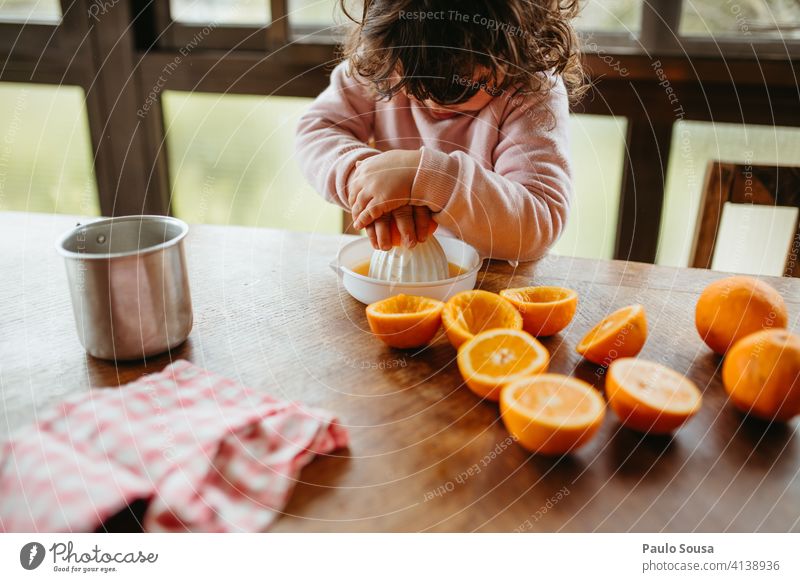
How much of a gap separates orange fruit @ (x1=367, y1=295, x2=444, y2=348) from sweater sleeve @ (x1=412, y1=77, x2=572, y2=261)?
0.39 feet

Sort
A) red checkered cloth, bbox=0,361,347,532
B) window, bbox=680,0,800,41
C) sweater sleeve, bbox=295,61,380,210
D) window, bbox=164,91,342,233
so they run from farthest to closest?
window, bbox=164,91,342,233 → window, bbox=680,0,800,41 → sweater sleeve, bbox=295,61,380,210 → red checkered cloth, bbox=0,361,347,532

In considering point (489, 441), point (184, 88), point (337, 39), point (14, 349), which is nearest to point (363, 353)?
point (489, 441)

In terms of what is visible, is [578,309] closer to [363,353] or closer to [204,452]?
[363,353]

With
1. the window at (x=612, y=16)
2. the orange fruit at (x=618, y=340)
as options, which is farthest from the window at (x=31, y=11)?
the orange fruit at (x=618, y=340)

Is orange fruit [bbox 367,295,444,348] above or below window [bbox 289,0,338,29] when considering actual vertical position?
below

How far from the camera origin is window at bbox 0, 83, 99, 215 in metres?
1.23

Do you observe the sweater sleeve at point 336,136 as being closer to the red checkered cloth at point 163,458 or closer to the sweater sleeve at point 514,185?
the sweater sleeve at point 514,185

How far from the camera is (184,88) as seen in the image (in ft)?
3.88

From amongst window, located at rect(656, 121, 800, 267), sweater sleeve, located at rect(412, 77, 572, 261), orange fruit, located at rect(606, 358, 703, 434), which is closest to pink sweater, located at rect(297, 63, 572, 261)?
sweater sleeve, located at rect(412, 77, 572, 261)

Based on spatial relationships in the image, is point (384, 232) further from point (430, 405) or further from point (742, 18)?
point (742, 18)

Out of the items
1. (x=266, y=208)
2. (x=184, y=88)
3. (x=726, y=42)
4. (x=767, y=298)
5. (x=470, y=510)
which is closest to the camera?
(x=470, y=510)

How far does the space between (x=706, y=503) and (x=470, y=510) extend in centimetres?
11

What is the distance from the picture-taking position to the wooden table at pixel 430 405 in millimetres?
297

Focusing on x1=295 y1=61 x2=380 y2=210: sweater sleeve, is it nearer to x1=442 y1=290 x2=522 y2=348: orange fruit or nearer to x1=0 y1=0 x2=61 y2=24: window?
x1=442 y1=290 x2=522 y2=348: orange fruit
